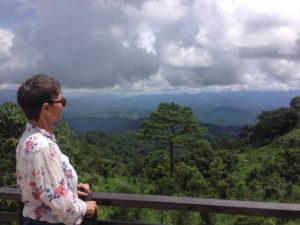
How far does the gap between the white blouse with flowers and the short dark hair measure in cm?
7

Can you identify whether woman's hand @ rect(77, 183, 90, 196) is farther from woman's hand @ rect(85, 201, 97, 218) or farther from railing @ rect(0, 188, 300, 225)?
railing @ rect(0, 188, 300, 225)

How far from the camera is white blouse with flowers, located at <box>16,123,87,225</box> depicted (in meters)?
1.66

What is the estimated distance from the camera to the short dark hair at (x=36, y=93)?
5.61 feet

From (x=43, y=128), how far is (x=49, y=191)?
260mm

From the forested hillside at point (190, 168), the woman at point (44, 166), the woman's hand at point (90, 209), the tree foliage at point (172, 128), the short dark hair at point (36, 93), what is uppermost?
the short dark hair at point (36, 93)

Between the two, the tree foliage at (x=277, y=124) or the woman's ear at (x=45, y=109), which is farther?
the tree foliage at (x=277, y=124)

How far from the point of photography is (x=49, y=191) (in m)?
1.66

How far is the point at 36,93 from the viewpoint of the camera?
1706 mm

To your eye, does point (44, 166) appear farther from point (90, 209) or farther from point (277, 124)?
point (277, 124)

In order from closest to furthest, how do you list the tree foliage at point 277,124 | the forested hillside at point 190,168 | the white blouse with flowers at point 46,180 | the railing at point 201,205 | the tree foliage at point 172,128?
1. the white blouse with flowers at point 46,180
2. the railing at point 201,205
3. the forested hillside at point 190,168
4. the tree foliage at point 172,128
5. the tree foliage at point 277,124

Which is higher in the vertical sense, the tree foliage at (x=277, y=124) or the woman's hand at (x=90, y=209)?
the woman's hand at (x=90, y=209)

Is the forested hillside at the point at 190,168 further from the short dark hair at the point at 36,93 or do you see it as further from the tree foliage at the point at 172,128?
the short dark hair at the point at 36,93

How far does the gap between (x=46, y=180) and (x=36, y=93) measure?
337 millimetres

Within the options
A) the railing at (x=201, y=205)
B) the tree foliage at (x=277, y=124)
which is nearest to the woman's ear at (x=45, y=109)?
the railing at (x=201, y=205)
